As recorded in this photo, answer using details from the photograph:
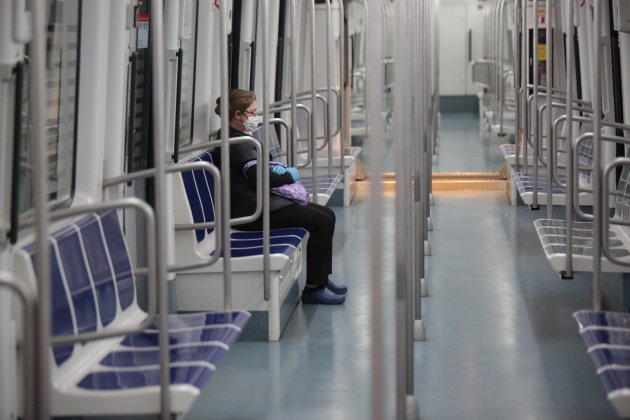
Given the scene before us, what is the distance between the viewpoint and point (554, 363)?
5762 mm

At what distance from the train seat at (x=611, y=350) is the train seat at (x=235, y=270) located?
2.07m

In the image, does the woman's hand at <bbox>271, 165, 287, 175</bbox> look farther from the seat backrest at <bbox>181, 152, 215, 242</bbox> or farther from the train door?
the train door

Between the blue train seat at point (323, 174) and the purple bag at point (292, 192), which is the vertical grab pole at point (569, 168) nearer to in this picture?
the purple bag at point (292, 192)

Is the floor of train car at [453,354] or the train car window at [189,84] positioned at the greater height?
the train car window at [189,84]

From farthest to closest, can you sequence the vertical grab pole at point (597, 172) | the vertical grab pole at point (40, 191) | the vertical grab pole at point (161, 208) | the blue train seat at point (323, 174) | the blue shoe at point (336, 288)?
the blue train seat at point (323, 174), the blue shoe at point (336, 288), the vertical grab pole at point (597, 172), the vertical grab pole at point (161, 208), the vertical grab pole at point (40, 191)

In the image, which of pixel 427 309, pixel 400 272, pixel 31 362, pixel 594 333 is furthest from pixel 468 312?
pixel 31 362

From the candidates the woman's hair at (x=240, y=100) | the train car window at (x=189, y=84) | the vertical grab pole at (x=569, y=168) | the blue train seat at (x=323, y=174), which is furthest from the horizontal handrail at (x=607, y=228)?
the blue train seat at (x=323, y=174)

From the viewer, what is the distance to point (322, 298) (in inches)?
280

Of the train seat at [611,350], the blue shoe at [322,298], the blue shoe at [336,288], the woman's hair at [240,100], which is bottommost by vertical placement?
the blue shoe at [322,298]

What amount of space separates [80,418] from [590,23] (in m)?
5.18

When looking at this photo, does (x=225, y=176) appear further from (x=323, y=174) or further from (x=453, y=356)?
(x=323, y=174)

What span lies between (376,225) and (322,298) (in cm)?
483

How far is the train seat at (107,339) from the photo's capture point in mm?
3756

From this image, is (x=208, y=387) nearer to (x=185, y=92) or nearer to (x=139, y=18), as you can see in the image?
(x=139, y=18)
